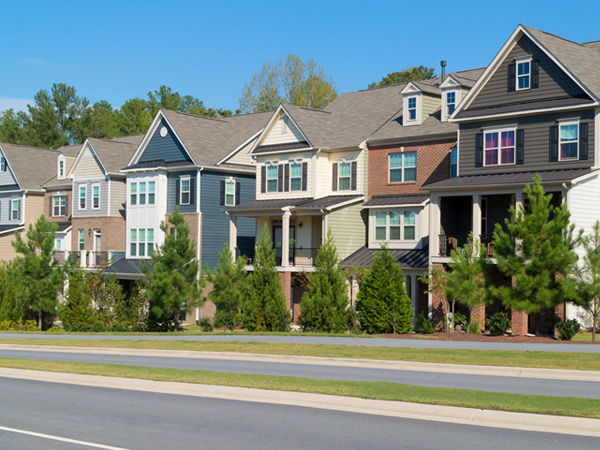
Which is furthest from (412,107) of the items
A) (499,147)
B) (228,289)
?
(228,289)

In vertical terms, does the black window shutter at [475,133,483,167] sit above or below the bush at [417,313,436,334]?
above

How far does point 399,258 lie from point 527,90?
35.0 ft

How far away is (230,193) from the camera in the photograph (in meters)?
50.8

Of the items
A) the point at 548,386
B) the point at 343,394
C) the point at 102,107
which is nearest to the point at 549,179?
the point at 548,386

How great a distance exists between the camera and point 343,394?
16.3 meters

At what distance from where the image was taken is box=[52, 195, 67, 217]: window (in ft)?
205

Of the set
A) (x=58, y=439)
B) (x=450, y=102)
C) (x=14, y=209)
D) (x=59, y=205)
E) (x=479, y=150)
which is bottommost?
(x=58, y=439)

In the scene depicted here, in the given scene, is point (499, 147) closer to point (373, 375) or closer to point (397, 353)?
point (397, 353)

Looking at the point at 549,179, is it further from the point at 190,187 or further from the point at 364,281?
the point at 190,187

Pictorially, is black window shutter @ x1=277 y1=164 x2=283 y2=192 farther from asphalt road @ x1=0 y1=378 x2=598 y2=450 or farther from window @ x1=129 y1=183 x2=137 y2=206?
asphalt road @ x1=0 y1=378 x2=598 y2=450

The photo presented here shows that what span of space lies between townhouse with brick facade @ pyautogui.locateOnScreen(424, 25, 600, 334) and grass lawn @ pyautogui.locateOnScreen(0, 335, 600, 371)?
7.65 metres

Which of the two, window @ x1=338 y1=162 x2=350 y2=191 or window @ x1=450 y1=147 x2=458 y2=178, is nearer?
window @ x1=450 y1=147 x2=458 y2=178

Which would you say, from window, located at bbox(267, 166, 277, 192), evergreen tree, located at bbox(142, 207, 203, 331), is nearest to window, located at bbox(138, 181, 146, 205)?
window, located at bbox(267, 166, 277, 192)

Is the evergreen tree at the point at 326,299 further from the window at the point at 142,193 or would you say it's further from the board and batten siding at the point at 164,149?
the window at the point at 142,193
